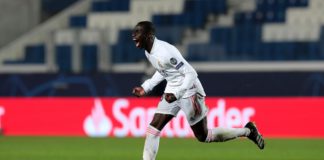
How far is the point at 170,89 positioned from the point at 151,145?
0.58 metres

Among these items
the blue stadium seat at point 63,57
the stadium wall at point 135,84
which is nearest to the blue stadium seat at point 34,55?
the blue stadium seat at point 63,57

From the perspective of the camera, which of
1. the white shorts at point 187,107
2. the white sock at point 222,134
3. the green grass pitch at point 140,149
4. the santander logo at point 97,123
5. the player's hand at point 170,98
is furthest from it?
the santander logo at point 97,123

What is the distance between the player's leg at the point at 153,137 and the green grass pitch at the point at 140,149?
112 inches

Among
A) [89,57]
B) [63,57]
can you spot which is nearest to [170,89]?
[89,57]

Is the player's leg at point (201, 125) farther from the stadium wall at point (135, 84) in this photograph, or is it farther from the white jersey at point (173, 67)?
the stadium wall at point (135, 84)

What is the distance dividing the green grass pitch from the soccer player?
8.98 feet

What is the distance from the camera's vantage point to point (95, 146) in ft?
45.6

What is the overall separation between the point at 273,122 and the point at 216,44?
15.3ft

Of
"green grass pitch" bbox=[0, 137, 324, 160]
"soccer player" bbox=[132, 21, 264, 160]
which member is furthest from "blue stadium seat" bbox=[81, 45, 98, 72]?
"soccer player" bbox=[132, 21, 264, 160]

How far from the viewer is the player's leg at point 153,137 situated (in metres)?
8.08

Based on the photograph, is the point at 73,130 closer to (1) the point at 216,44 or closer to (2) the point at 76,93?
(2) the point at 76,93

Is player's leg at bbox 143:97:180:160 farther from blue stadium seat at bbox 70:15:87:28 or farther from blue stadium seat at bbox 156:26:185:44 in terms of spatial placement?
blue stadium seat at bbox 70:15:87:28

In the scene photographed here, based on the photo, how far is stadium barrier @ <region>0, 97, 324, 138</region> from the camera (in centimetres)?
1620

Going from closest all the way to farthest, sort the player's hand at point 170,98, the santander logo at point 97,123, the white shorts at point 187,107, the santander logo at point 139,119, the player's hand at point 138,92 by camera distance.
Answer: the player's hand at point 170,98
the player's hand at point 138,92
the white shorts at point 187,107
the santander logo at point 139,119
the santander logo at point 97,123
